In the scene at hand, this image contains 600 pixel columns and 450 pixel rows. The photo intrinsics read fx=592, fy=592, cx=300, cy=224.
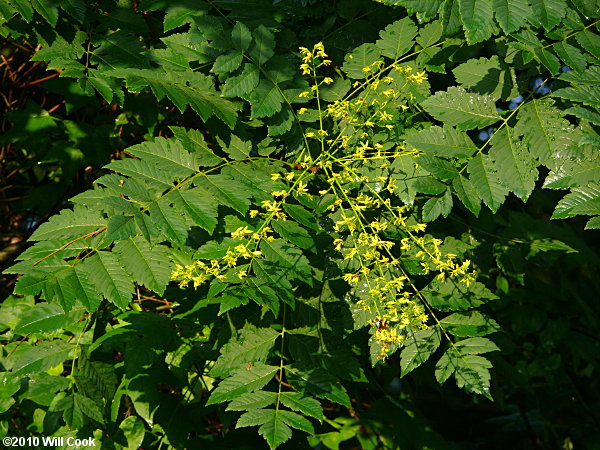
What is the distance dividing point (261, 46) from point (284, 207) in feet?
1.94

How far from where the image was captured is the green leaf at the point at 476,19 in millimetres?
1668

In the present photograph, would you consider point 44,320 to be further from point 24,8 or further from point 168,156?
point 24,8

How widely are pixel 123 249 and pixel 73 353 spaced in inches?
21.8

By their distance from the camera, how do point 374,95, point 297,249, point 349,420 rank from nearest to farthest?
point 297,249, point 374,95, point 349,420

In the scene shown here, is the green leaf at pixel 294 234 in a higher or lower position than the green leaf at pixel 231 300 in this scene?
higher

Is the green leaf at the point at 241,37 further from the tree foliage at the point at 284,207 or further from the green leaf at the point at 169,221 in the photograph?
the green leaf at the point at 169,221

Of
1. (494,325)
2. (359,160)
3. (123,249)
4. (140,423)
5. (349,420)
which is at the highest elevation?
(359,160)

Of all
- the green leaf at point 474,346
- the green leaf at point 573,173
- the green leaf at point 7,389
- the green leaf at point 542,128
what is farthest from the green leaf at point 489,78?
the green leaf at point 7,389

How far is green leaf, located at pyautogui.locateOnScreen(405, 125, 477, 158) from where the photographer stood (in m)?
1.85

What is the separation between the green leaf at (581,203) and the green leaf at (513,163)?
101 millimetres

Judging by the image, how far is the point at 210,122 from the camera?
2.09 m

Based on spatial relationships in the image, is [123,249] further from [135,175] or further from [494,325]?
[494,325]

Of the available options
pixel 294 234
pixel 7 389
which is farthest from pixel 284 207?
pixel 7 389

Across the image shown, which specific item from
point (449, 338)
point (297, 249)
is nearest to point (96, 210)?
point (297, 249)
